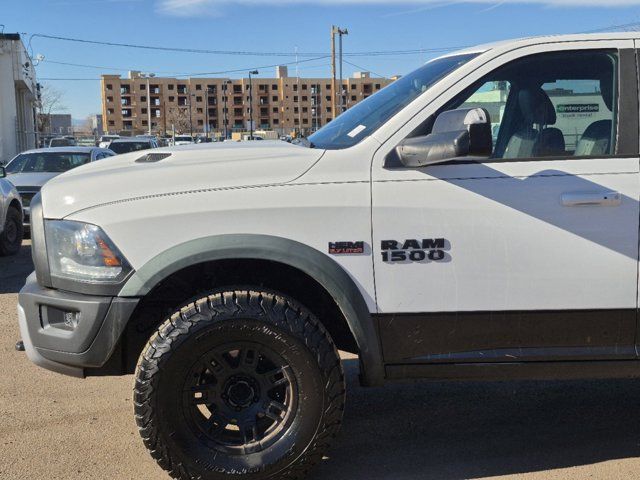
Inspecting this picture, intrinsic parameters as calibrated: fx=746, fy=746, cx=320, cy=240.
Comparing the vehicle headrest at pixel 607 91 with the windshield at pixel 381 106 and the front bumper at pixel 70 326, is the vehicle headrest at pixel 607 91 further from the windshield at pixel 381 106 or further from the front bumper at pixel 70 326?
the front bumper at pixel 70 326

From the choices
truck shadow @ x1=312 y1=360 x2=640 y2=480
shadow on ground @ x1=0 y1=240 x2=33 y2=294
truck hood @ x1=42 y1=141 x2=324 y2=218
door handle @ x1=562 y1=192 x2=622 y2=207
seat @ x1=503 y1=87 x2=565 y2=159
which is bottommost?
truck shadow @ x1=312 y1=360 x2=640 y2=480

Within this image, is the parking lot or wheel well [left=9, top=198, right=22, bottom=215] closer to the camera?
the parking lot

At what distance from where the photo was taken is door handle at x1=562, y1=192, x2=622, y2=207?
3432 mm

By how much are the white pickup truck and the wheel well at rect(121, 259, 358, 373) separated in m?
0.05

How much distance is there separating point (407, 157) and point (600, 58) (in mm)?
1148

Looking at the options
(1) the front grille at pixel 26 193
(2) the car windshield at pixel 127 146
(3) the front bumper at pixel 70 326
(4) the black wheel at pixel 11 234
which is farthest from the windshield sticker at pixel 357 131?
(2) the car windshield at pixel 127 146

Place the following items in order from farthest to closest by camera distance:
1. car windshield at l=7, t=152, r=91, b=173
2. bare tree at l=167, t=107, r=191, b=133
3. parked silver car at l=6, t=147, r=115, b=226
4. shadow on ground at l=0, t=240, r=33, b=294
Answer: bare tree at l=167, t=107, r=191, b=133, car windshield at l=7, t=152, r=91, b=173, parked silver car at l=6, t=147, r=115, b=226, shadow on ground at l=0, t=240, r=33, b=294

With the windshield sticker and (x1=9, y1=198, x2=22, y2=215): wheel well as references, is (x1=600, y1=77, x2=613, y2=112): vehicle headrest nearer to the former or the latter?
the windshield sticker

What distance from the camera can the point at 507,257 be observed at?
341 cm

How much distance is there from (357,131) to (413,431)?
71.1 inches

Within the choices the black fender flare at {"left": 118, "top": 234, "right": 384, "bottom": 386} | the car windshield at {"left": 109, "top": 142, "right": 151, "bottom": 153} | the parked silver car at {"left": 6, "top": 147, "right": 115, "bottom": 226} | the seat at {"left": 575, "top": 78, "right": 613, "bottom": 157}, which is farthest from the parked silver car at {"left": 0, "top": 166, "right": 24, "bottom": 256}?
the car windshield at {"left": 109, "top": 142, "right": 151, "bottom": 153}

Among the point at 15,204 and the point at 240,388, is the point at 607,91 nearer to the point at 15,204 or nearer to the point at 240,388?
the point at 240,388

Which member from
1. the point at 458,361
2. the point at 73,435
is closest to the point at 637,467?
the point at 458,361

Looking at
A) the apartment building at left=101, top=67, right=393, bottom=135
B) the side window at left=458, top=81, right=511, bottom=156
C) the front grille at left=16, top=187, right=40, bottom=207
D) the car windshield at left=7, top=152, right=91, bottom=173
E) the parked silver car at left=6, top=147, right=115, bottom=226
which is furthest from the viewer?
the apartment building at left=101, top=67, right=393, bottom=135
